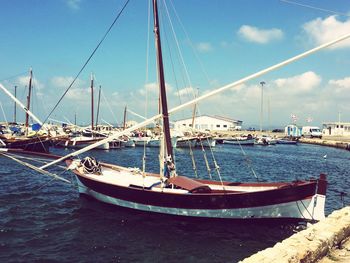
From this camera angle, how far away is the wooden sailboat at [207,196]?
16547 millimetres

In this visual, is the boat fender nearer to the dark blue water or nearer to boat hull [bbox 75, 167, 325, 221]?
the dark blue water

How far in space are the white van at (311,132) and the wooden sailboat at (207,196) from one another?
327ft

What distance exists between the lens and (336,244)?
995 cm

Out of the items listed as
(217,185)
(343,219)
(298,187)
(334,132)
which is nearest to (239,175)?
(217,185)

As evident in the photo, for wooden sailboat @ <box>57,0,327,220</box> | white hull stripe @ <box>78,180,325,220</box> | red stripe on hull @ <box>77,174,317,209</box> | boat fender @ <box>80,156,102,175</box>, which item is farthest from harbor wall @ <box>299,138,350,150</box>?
boat fender @ <box>80,156,102,175</box>

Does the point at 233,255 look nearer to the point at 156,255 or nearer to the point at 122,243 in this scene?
the point at 156,255

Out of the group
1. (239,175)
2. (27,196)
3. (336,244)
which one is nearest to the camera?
(336,244)

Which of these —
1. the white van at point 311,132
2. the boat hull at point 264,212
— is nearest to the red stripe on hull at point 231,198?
the boat hull at point 264,212

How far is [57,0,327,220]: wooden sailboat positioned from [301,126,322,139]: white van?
327 ft

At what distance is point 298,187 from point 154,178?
9491 millimetres

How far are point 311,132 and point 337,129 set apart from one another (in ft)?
27.5

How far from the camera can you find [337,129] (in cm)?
10894

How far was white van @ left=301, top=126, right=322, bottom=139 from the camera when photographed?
108688 mm

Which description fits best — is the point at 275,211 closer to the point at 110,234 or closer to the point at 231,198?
the point at 231,198
